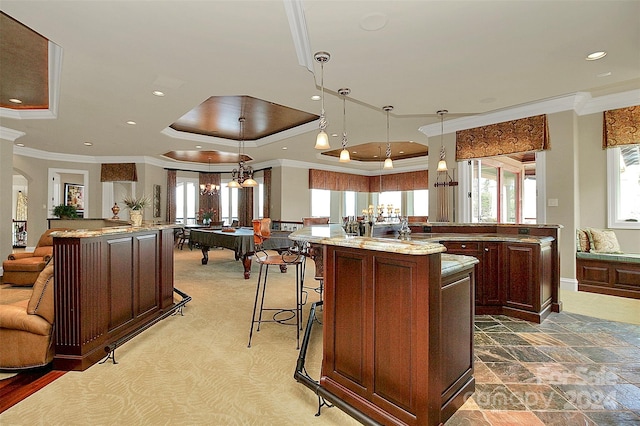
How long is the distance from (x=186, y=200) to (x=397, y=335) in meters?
10.7

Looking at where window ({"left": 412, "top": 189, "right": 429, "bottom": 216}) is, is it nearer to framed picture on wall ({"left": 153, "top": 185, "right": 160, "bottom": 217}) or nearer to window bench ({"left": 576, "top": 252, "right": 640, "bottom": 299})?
window bench ({"left": 576, "top": 252, "right": 640, "bottom": 299})

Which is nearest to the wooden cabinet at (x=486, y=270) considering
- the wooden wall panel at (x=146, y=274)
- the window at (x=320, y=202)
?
the wooden wall panel at (x=146, y=274)

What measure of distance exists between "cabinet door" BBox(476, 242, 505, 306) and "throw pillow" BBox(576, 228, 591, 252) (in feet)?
7.05

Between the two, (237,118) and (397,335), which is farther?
(237,118)

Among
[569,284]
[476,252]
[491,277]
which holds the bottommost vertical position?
[569,284]

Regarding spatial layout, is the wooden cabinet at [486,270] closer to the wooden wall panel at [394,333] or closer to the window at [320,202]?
the wooden wall panel at [394,333]

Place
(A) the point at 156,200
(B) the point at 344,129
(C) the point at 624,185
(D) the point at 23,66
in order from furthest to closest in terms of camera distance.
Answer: (A) the point at 156,200, (B) the point at 344,129, (C) the point at 624,185, (D) the point at 23,66

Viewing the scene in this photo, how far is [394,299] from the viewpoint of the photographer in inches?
68.1

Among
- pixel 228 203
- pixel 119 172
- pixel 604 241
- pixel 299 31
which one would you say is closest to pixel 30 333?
pixel 299 31

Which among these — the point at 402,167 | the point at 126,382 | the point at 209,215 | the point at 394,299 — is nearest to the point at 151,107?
the point at 126,382

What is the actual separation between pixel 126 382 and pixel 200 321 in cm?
127

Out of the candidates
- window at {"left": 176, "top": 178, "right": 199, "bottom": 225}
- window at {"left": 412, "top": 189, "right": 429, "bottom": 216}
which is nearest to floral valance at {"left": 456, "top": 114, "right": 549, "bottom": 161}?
window at {"left": 412, "top": 189, "right": 429, "bottom": 216}

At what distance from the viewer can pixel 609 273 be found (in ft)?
14.6

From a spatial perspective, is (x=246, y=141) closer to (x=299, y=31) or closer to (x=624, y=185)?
(x=299, y=31)
